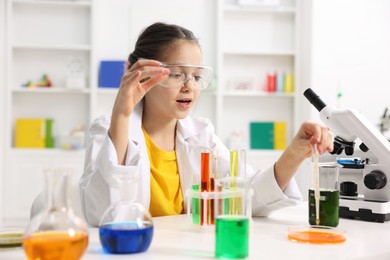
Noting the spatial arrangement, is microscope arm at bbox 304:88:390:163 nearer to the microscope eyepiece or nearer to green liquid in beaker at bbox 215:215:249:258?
the microscope eyepiece

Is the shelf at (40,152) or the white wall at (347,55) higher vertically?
the white wall at (347,55)

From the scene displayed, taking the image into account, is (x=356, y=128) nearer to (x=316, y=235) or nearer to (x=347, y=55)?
(x=316, y=235)

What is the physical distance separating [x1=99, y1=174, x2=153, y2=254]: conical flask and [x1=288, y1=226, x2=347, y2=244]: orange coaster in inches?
15.2

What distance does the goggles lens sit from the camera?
1626mm

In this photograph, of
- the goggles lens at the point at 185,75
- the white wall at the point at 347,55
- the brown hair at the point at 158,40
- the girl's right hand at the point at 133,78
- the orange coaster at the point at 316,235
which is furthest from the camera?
the white wall at the point at 347,55

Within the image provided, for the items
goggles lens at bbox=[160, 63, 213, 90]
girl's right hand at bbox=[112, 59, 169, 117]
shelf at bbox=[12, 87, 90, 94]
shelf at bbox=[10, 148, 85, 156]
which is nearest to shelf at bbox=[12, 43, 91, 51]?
shelf at bbox=[12, 87, 90, 94]

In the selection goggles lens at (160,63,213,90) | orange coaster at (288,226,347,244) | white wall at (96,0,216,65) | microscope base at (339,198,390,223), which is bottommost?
orange coaster at (288,226,347,244)

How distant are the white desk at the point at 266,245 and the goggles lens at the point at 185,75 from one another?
0.45 m

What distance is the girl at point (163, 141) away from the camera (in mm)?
1436

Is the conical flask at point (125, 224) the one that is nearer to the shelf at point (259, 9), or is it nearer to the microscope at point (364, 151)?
the microscope at point (364, 151)

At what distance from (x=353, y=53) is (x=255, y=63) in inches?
34.3

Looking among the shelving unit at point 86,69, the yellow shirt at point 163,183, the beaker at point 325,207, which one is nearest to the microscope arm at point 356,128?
the beaker at point 325,207

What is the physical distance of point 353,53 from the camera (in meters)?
4.65

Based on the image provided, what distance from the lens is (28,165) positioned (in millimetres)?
4379
